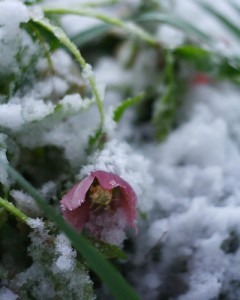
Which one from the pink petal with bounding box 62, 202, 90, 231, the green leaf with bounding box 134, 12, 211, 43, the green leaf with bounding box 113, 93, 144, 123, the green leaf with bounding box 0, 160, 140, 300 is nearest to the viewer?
the green leaf with bounding box 0, 160, 140, 300

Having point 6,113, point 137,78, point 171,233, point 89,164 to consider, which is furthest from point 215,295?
point 137,78

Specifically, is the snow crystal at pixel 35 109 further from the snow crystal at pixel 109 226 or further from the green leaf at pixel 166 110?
the green leaf at pixel 166 110

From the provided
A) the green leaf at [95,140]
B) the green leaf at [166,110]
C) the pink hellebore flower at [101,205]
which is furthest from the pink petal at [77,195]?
the green leaf at [166,110]

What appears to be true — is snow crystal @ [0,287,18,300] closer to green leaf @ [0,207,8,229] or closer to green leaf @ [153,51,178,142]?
green leaf @ [0,207,8,229]

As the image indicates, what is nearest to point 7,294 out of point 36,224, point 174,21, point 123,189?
point 36,224

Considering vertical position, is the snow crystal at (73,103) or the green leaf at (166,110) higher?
the green leaf at (166,110)

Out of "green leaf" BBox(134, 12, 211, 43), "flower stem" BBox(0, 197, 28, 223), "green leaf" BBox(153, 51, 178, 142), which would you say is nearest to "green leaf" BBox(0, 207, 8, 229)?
"flower stem" BBox(0, 197, 28, 223)
